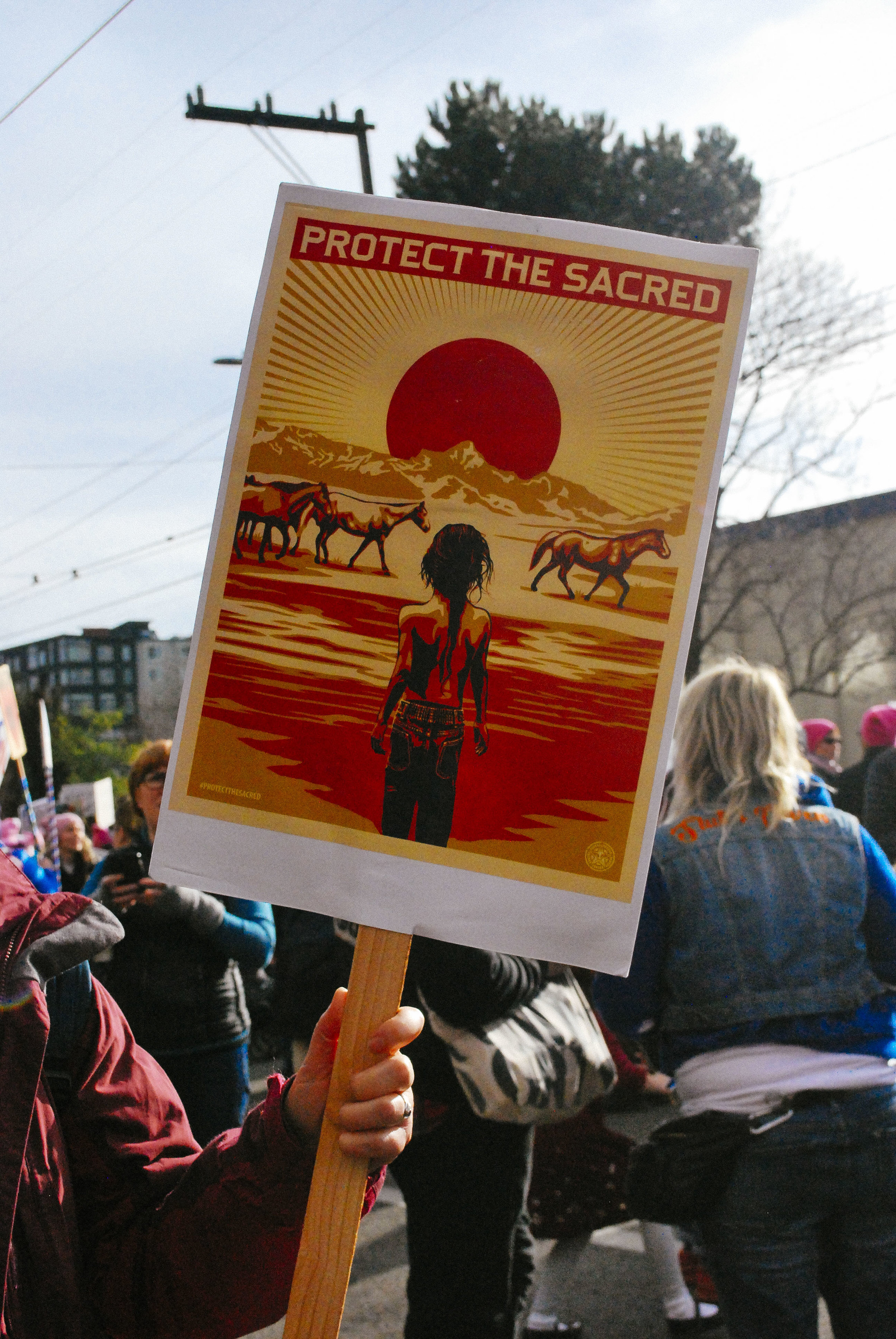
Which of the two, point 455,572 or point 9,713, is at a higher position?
point 455,572

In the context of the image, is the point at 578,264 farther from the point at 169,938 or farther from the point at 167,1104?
the point at 169,938

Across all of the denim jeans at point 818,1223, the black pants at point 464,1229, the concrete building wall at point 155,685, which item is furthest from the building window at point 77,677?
the denim jeans at point 818,1223

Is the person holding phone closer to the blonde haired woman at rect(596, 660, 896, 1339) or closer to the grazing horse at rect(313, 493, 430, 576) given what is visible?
the blonde haired woman at rect(596, 660, 896, 1339)

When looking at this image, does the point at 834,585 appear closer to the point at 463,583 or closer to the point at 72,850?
the point at 72,850

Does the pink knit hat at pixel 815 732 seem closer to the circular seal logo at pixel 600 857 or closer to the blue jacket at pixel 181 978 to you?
the blue jacket at pixel 181 978

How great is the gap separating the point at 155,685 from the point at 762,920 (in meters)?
35.5

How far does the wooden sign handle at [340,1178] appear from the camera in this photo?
1077 millimetres

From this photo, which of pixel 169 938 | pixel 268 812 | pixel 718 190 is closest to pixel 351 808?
pixel 268 812

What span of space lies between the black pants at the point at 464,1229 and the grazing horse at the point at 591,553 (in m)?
1.83

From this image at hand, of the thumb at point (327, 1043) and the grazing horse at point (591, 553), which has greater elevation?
the grazing horse at point (591, 553)

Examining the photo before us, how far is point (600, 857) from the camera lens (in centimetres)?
117

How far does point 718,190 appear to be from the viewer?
20.7 meters

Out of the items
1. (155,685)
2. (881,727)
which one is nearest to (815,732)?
(881,727)

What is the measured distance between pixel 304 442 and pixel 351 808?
41 cm
